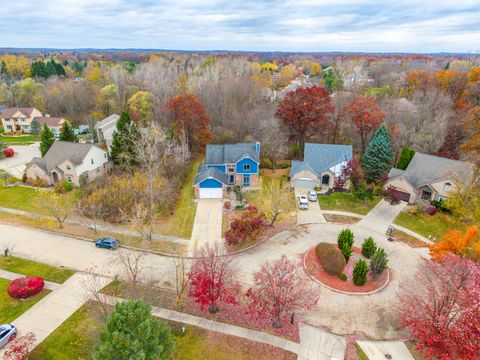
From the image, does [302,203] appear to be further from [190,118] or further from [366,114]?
[190,118]

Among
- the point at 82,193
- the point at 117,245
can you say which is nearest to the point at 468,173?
the point at 117,245

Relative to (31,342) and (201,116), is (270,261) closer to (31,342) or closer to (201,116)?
(31,342)

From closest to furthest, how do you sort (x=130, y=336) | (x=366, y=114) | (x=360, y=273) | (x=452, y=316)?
(x=130, y=336)
(x=452, y=316)
(x=360, y=273)
(x=366, y=114)

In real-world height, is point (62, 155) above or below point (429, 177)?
above

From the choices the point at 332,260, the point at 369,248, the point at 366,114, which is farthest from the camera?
the point at 366,114

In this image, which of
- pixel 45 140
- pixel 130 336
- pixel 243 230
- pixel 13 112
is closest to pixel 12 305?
pixel 130 336

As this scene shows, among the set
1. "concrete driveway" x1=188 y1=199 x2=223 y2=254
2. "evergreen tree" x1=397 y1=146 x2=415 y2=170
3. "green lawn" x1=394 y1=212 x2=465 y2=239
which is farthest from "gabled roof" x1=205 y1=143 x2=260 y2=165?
"evergreen tree" x1=397 y1=146 x2=415 y2=170
